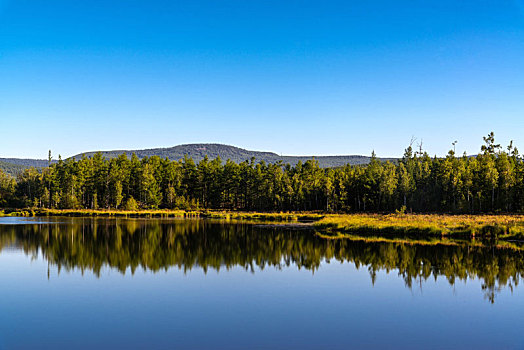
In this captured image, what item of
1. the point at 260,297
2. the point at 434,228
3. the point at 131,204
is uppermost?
the point at 131,204

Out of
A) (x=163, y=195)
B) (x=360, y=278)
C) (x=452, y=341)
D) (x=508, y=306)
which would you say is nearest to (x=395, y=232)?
(x=360, y=278)

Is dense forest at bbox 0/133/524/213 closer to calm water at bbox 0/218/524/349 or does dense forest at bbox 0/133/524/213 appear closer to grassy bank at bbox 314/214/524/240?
grassy bank at bbox 314/214/524/240

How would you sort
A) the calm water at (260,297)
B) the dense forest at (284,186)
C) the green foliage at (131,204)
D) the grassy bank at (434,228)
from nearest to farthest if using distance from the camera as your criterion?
the calm water at (260,297), the grassy bank at (434,228), the dense forest at (284,186), the green foliage at (131,204)

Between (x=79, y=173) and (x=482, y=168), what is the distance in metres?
92.5

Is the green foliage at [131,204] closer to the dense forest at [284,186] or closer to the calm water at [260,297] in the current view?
the dense forest at [284,186]

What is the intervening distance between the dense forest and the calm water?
168 ft

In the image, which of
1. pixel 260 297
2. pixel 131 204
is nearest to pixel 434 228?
pixel 260 297

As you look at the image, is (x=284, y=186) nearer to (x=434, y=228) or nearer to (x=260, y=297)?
(x=434, y=228)

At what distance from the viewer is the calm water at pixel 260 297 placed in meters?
14.7

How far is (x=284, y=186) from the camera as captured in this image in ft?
343

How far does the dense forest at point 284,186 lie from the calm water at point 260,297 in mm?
51058

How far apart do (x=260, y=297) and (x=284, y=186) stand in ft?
276

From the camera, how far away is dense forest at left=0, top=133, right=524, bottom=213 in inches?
3236

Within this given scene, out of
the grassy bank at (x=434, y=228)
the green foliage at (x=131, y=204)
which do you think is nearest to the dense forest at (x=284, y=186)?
the green foliage at (x=131, y=204)
